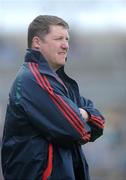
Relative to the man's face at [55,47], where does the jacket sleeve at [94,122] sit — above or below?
below

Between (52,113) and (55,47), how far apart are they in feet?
1.10

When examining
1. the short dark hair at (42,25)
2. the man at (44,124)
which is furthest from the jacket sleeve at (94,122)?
the short dark hair at (42,25)

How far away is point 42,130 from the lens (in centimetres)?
317

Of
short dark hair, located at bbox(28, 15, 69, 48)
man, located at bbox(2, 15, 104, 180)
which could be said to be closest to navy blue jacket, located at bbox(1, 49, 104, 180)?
man, located at bbox(2, 15, 104, 180)

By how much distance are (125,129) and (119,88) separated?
1814 millimetres

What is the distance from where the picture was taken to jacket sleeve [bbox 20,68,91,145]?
124 inches

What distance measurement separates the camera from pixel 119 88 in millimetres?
19547

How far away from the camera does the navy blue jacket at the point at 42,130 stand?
3168 millimetres

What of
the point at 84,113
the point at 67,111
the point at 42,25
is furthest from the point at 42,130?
the point at 42,25

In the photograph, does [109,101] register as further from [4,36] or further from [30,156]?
[30,156]

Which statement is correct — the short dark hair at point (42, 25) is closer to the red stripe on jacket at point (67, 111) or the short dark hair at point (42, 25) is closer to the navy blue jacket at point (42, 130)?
the navy blue jacket at point (42, 130)

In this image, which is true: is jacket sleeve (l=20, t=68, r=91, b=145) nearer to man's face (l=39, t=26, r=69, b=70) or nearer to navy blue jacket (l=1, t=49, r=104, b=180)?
navy blue jacket (l=1, t=49, r=104, b=180)

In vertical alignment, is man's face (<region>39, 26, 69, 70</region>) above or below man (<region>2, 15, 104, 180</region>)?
above

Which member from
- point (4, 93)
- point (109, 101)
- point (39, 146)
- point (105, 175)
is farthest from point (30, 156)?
point (109, 101)
